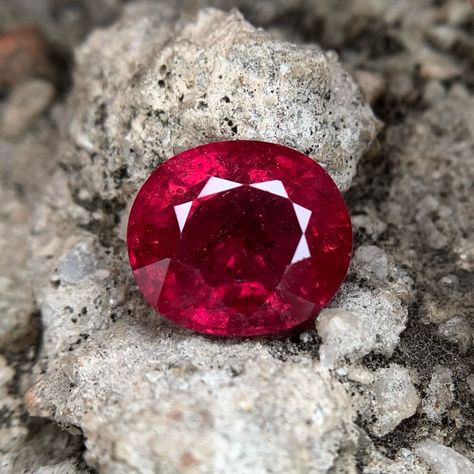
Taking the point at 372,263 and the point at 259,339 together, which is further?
the point at 372,263

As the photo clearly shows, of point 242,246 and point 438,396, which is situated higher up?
point 242,246

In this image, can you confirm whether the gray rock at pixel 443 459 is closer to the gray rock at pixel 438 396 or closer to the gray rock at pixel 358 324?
the gray rock at pixel 438 396

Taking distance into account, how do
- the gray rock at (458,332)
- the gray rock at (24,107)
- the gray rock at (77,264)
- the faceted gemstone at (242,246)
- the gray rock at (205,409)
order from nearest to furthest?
the gray rock at (205,409) < the faceted gemstone at (242,246) < the gray rock at (458,332) < the gray rock at (77,264) < the gray rock at (24,107)

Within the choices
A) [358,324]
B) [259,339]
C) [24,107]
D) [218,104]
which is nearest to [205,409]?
[259,339]

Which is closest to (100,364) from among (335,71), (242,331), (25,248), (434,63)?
(242,331)

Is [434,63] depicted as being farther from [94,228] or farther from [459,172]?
[94,228]

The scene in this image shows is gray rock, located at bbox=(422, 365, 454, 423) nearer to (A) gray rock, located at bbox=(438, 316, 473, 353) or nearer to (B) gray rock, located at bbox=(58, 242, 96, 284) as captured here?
(A) gray rock, located at bbox=(438, 316, 473, 353)

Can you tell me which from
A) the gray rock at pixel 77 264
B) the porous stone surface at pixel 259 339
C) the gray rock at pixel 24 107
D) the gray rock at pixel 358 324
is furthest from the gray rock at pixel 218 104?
the gray rock at pixel 24 107

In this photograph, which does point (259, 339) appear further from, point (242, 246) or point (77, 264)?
point (77, 264)
